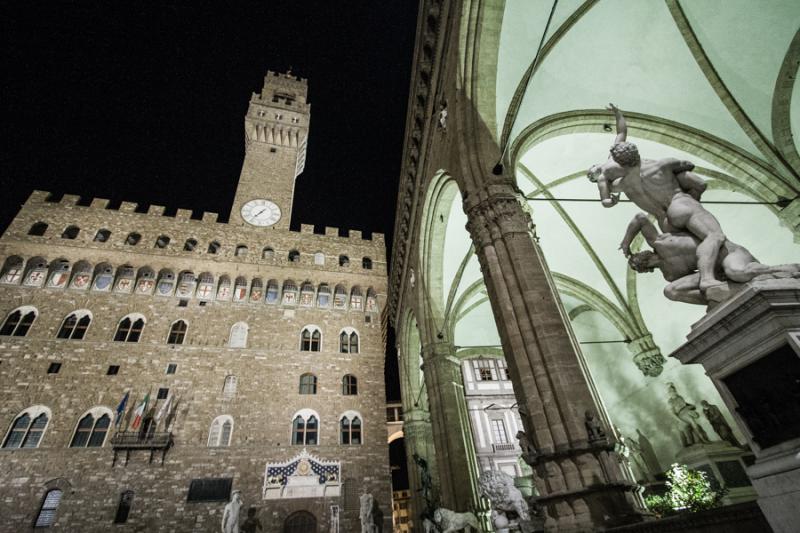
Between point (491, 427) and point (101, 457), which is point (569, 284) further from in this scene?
point (101, 457)

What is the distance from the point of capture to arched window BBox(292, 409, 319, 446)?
16.1 metres

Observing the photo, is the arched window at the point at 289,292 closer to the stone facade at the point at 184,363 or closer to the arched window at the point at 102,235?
the stone facade at the point at 184,363

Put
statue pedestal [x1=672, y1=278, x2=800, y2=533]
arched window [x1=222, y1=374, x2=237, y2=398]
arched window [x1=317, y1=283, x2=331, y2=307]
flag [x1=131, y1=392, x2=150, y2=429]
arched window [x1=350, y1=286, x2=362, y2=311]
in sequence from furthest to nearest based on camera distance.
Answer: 1. arched window [x1=350, y1=286, x2=362, y2=311]
2. arched window [x1=317, y1=283, x2=331, y2=307]
3. arched window [x1=222, y1=374, x2=237, y2=398]
4. flag [x1=131, y1=392, x2=150, y2=429]
5. statue pedestal [x1=672, y1=278, x2=800, y2=533]

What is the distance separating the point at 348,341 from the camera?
19.5m

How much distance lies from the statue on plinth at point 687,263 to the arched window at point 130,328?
64.7 ft

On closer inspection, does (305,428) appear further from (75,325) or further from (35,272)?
(35,272)

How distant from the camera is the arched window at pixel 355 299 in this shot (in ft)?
67.5

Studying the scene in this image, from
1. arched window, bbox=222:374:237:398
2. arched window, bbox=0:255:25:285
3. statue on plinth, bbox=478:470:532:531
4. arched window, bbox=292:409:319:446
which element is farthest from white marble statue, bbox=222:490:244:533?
arched window, bbox=0:255:25:285

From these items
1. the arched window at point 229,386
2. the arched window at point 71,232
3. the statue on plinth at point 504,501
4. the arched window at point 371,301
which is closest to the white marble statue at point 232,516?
the arched window at point 229,386

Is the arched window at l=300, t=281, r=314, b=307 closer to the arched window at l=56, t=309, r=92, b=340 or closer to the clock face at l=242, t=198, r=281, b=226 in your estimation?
the clock face at l=242, t=198, r=281, b=226

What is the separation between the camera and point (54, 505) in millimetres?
12898

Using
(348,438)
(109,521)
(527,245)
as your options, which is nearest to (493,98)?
(527,245)

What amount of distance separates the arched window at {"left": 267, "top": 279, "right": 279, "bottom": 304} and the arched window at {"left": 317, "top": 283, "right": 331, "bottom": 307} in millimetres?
2197

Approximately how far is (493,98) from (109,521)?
1822 cm
